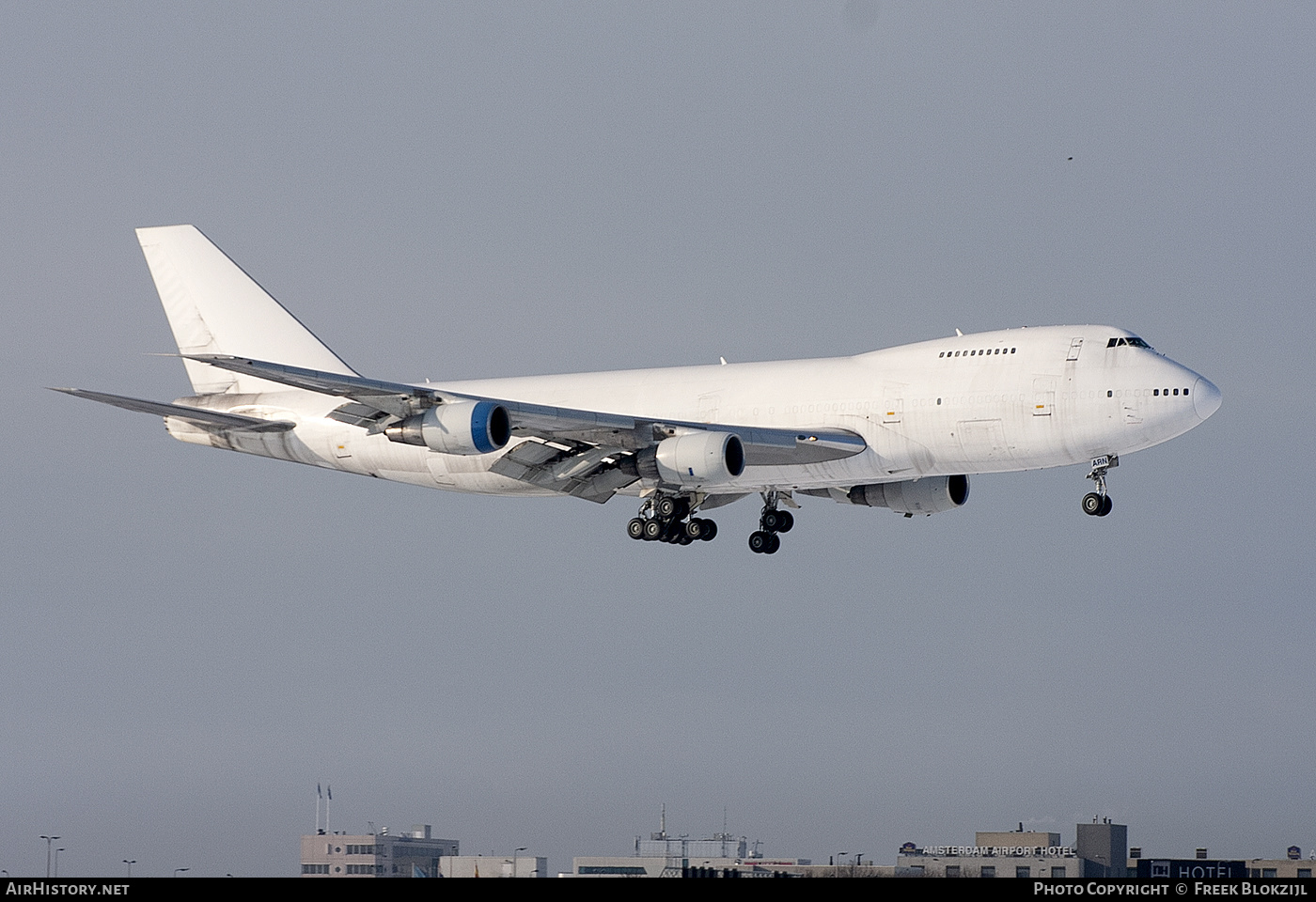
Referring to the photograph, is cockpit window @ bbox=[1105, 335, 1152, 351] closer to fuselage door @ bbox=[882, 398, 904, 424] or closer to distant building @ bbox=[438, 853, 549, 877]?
fuselage door @ bbox=[882, 398, 904, 424]

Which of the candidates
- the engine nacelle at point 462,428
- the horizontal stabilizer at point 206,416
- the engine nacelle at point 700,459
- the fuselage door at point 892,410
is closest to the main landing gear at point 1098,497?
the fuselage door at point 892,410

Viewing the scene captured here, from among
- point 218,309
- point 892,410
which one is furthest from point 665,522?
point 218,309

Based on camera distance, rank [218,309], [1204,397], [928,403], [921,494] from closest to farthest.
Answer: [1204,397], [928,403], [921,494], [218,309]

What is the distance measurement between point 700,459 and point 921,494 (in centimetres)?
1039

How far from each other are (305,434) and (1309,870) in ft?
142

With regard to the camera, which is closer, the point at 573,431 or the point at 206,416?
the point at 573,431

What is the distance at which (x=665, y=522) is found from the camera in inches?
2263

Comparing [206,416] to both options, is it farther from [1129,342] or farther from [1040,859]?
[1040,859]

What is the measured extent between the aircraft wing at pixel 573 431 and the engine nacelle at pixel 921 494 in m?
6.73

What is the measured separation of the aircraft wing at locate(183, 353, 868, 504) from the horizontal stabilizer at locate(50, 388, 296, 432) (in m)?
4.94

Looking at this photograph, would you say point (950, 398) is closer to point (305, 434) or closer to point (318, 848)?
point (305, 434)

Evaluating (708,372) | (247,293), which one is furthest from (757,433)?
(247,293)

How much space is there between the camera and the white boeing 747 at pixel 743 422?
5116 cm

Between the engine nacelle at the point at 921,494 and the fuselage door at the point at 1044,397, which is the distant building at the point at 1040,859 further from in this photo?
the fuselage door at the point at 1044,397
